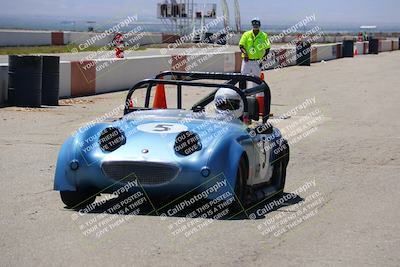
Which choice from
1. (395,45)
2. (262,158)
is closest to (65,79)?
(262,158)

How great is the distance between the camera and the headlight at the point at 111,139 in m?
7.39

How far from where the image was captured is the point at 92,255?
579cm

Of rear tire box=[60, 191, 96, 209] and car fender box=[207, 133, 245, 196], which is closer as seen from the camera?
car fender box=[207, 133, 245, 196]

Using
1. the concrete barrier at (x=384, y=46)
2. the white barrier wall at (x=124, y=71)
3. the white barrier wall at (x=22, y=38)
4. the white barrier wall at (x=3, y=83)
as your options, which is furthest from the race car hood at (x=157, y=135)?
the concrete barrier at (x=384, y=46)

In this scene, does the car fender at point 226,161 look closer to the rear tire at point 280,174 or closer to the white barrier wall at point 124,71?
the rear tire at point 280,174

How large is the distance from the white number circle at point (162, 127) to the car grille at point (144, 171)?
0.45 meters

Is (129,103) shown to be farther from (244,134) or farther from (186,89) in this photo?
(186,89)

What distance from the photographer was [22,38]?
46.2 m

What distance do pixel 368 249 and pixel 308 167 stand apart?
14.6 feet

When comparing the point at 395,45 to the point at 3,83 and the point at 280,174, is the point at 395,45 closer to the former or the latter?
the point at 3,83

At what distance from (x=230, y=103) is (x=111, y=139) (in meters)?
1.32

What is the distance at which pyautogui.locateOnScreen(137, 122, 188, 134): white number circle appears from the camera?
750 cm

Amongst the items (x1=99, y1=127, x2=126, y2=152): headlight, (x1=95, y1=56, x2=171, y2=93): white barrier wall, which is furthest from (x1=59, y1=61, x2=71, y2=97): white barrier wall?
(x1=99, y1=127, x2=126, y2=152): headlight

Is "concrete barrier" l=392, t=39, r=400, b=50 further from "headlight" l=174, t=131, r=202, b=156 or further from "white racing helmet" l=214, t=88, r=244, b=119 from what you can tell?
"headlight" l=174, t=131, r=202, b=156
